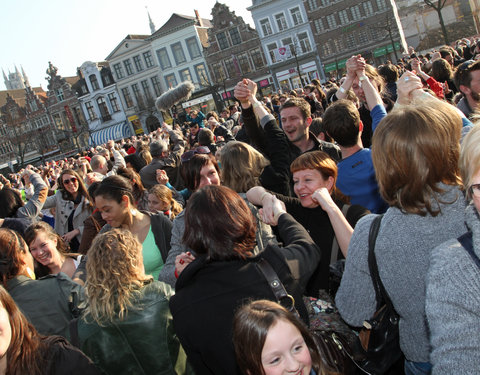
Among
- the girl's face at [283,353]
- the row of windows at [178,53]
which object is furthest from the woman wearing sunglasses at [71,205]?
the row of windows at [178,53]

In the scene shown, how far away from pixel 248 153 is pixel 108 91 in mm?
47893

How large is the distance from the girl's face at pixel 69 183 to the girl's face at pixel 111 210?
6.21ft

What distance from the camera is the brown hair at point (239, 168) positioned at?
3.03 metres

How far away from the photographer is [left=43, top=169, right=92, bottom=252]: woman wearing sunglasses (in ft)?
16.1

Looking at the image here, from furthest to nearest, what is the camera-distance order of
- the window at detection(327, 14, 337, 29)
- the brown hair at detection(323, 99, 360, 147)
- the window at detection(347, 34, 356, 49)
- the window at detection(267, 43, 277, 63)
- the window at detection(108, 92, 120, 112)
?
1. the window at detection(108, 92, 120, 112)
2. the window at detection(267, 43, 277, 63)
3. the window at detection(327, 14, 337, 29)
4. the window at detection(347, 34, 356, 49)
5. the brown hair at detection(323, 99, 360, 147)

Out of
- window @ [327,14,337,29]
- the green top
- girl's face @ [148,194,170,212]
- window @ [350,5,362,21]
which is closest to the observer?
the green top

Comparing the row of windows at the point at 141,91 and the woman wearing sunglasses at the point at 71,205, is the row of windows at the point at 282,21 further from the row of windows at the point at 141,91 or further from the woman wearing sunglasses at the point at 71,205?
the woman wearing sunglasses at the point at 71,205

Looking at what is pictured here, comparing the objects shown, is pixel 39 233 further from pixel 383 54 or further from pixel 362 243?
pixel 383 54

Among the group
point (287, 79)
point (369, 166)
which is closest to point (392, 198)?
point (369, 166)

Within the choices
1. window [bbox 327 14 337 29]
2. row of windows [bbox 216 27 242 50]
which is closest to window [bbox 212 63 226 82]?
row of windows [bbox 216 27 242 50]

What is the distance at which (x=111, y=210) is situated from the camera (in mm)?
3354

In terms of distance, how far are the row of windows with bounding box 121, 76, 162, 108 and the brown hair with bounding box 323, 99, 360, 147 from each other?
44310mm

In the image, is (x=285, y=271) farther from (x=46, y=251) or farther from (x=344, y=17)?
(x=344, y=17)

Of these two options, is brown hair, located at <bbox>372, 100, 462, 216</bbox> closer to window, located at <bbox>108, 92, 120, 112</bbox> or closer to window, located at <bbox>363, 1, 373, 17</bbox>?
window, located at <bbox>363, 1, 373, 17</bbox>
